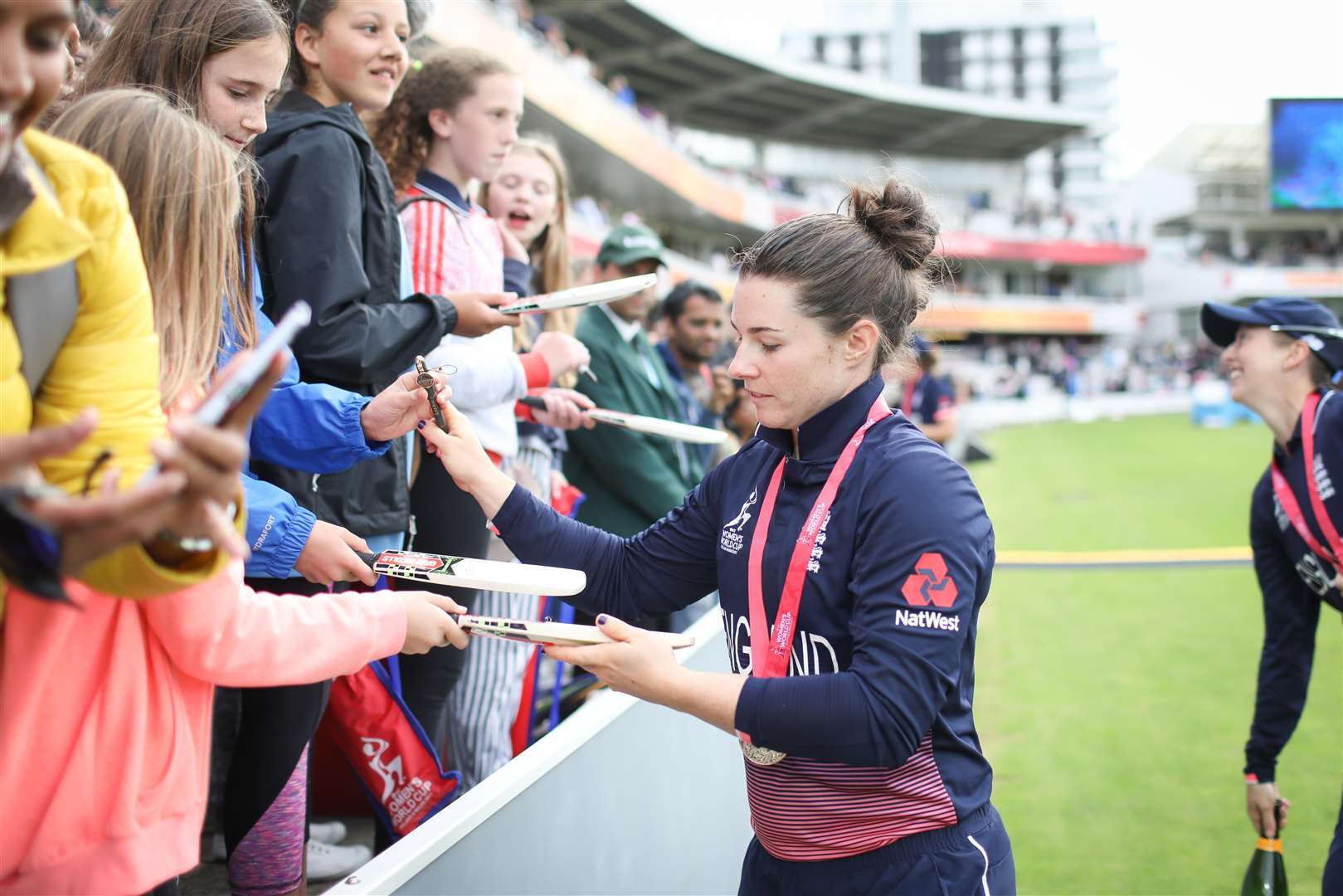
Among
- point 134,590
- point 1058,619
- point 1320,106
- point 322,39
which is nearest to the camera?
point 134,590

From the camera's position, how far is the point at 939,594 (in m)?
1.54

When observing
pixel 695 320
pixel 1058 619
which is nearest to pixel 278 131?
pixel 695 320

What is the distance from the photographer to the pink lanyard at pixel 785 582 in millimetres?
1676

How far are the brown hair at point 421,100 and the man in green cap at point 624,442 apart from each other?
106cm

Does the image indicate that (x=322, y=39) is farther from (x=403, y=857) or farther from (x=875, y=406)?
(x=403, y=857)

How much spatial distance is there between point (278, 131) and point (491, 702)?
153cm

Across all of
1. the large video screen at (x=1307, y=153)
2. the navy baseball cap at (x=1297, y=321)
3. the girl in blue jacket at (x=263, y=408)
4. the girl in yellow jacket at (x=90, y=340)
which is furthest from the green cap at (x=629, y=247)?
the large video screen at (x=1307, y=153)

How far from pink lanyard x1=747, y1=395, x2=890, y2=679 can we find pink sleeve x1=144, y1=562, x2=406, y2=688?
57 centimetres

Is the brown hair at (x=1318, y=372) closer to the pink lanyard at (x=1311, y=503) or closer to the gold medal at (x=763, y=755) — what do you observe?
the pink lanyard at (x=1311, y=503)

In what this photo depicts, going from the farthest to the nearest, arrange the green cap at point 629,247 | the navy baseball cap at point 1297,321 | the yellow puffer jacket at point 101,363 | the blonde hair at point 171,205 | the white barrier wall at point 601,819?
1. the green cap at point 629,247
2. the navy baseball cap at point 1297,321
3. the white barrier wall at point 601,819
4. the blonde hair at point 171,205
5. the yellow puffer jacket at point 101,363

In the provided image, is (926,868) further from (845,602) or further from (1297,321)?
(1297,321)

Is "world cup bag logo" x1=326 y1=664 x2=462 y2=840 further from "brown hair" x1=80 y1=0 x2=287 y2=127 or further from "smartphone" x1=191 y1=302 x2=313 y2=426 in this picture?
"smartphone" x1=191 y1=302 x2=313 y2=426

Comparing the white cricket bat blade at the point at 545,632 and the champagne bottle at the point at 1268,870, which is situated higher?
the white cricket bat blade at the point at 545,632

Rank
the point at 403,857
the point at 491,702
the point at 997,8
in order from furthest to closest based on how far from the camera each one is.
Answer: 1. the point at 997,8
2. the point at 491,702
3. the point at 403,857
